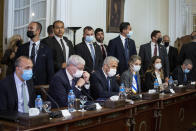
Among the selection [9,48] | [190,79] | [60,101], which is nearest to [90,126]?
[60,101]

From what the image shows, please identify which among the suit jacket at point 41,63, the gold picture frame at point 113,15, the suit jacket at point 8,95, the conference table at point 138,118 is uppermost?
the gold picture frame at point 113,15

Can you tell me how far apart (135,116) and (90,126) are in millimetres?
990

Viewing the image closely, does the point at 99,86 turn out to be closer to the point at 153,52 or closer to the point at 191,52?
the point at 153,52

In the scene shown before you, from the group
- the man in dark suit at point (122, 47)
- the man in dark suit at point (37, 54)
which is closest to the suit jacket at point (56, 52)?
the man in dark suit at point (37, 54)

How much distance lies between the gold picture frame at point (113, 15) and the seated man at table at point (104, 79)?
3.34m

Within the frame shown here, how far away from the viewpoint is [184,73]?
714 cm

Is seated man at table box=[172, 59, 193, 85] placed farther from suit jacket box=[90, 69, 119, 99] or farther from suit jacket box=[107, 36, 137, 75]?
suit jacket box=[90, 69, 119, 99]

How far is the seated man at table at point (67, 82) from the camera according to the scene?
159 inches

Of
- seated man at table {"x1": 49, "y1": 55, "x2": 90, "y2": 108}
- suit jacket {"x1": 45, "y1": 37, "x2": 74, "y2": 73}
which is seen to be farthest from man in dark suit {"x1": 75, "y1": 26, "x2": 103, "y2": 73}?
seated man at table {"x1": 49, "y1": 55, "x2": 90, "y2": 108}

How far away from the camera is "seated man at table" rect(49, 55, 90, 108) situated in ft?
13.3

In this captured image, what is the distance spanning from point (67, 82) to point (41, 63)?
86 cm

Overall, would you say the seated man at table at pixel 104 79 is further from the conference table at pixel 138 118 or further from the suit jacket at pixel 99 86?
the conference table at pixel 138 118

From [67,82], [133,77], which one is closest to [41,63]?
[67,82]

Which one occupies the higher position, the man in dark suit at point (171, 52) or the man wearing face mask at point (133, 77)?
the man in dark suit at point (171, 52)
